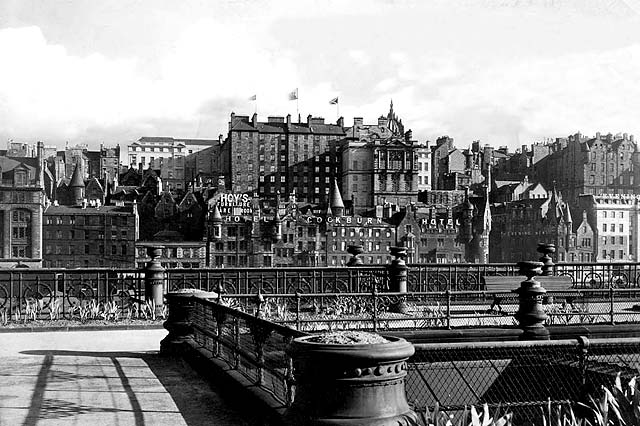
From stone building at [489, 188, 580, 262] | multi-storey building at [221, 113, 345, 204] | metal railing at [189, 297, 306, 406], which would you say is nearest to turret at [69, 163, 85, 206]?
multi-storey building at [221, 113, 345, 204]

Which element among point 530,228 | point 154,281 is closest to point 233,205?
point 530,228

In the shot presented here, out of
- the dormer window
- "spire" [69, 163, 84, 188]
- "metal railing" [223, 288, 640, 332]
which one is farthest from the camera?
"spire" [69, 163, 84, 188]

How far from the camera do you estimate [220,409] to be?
8.95 meters

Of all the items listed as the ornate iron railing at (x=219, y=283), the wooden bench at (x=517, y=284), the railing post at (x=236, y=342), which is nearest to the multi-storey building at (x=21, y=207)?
the ornate iron railing at (x=219, y=283)

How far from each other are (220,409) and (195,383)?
180cm

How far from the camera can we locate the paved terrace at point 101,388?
8.52 m

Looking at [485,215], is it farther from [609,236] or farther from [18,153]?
[18,153]

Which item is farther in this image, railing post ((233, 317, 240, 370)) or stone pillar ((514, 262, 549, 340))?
stone pillar ((514, 262, 549, 340))

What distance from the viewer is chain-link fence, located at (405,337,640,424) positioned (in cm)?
798

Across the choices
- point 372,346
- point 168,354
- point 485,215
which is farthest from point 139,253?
point 372,346

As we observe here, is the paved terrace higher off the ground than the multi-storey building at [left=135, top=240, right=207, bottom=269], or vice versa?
the paved terrace

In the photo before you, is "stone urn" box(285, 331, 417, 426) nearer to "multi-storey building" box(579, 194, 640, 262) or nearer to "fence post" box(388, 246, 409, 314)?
"fence post" box(388, 246, 409, 314)

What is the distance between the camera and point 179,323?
43.4 ft

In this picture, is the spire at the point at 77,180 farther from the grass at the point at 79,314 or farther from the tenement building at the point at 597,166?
the grass at the point at 79,314
